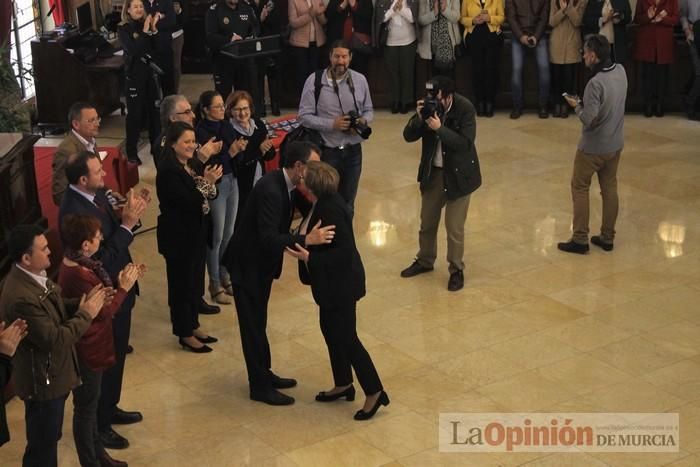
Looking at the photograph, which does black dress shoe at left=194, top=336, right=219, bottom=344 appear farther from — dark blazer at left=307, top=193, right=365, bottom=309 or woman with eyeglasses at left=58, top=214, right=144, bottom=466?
woman with eyeglasses at left=58, top=214, right=144, bottom=466

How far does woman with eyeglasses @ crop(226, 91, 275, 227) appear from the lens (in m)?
7.73

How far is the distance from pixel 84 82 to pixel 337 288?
6.61 metres

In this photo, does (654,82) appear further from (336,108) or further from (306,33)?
(336,108)

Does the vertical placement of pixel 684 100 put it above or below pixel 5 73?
below

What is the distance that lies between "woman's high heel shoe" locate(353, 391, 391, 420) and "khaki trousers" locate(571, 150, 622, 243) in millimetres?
2884

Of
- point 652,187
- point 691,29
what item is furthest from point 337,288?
point 691,29

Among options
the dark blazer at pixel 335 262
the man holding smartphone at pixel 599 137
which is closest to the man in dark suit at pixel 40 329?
the dark blazer at pixel 335 262

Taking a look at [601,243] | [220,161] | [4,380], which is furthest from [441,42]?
[4,380]

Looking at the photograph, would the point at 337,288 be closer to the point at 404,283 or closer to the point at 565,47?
the point at 404,283

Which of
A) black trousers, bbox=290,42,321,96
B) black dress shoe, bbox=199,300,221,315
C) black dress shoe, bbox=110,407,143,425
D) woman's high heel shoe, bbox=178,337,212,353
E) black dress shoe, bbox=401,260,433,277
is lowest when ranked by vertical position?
black dress shoe, bbox=110,407,143,425

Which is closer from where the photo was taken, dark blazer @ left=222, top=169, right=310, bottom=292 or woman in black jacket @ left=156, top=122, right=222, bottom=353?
dark blazer @ left=222, top=169, right=310, bottom=292

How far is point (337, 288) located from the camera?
6137 mm

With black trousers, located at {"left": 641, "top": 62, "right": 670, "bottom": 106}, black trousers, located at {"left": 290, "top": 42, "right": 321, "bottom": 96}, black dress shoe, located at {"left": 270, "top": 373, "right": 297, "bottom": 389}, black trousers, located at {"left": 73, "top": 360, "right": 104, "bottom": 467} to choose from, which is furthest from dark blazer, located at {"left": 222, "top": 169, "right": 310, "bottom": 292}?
black trousers, located at {"left": 641, "top": 62, "right": 670, "bottom": 106}

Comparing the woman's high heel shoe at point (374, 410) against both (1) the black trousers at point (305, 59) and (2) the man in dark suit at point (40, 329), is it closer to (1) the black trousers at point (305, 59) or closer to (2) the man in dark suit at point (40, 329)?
(2) the man in dark suit at point (40, 329)
